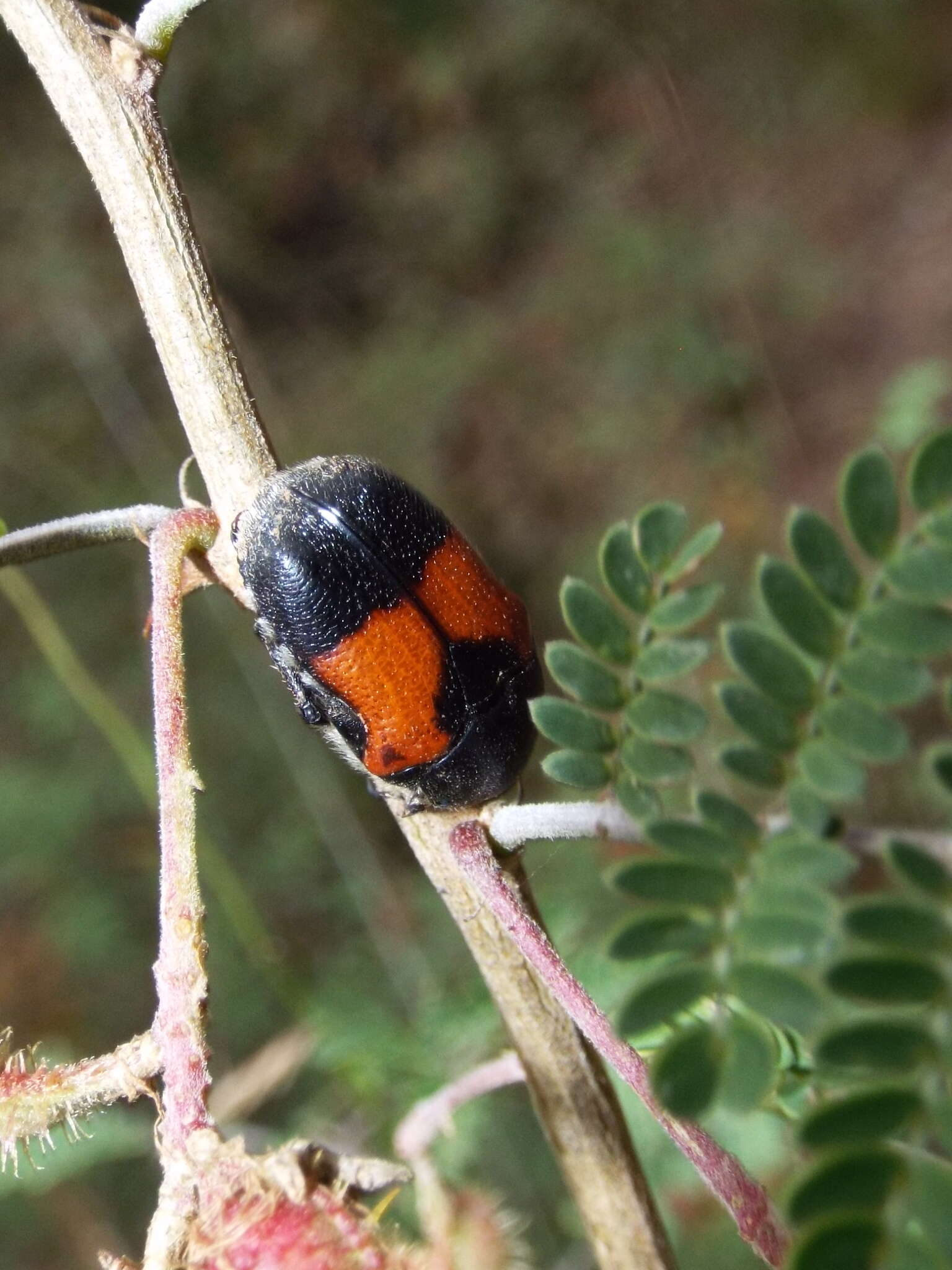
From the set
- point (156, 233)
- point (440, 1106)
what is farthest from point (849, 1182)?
point (156, 233)

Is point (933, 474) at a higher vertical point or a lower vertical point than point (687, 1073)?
higher

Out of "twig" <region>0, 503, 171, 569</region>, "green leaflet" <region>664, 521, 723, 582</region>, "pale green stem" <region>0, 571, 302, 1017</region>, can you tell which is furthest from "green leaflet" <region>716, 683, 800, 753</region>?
"pale green stem" <region>0, 571, 302, 1017</region>

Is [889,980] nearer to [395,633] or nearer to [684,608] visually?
[684,608]

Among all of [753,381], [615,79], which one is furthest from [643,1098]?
[615,79]

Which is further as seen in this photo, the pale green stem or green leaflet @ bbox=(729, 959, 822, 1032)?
the pale green stem

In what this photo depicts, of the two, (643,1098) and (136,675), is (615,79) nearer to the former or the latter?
(136,675)

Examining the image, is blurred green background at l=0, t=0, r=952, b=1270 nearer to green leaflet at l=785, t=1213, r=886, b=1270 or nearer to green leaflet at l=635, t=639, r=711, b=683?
green leaflet at l=635, t=639, r=711, b=683

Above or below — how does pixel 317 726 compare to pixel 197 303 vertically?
below
